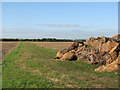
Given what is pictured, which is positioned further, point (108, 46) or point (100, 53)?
point (100, 53)

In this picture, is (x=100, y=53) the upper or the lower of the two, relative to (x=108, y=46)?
lower

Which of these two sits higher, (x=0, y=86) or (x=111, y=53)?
(x=111, y=53)

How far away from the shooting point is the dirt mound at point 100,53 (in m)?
18.6

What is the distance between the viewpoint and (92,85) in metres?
11.6

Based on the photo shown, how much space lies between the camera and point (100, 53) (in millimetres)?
22141

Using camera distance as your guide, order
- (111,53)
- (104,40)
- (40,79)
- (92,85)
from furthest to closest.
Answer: (104,40)
(111,53)
(40,79)
(92,85)

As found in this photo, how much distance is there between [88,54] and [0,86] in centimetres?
1433

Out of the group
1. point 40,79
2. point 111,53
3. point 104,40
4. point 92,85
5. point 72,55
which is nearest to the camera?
point 92,85

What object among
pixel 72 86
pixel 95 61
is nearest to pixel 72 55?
pixel 95 61

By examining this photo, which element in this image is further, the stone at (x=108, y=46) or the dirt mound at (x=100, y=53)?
the stone at (x=108, y=46)

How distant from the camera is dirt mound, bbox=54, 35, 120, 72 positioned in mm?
18645

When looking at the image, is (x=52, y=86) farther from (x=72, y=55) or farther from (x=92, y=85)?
(x=72, y=55)

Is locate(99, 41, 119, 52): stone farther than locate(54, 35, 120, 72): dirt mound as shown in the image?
Yes

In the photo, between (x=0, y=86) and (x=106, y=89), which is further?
(x=0, y=86)
